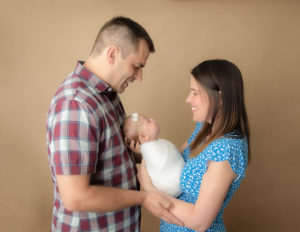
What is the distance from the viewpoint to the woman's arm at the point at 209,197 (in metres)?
1.07

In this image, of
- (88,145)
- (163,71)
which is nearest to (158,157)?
(88,145)

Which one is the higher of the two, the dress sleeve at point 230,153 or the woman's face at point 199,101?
the woman's face at point 199,101

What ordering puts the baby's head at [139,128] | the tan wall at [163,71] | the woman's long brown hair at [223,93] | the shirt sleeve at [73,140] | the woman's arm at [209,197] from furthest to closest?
the tan wall at [163,71] < the baby's head at [139,128] < the woman's long brown hair at [223,93] < the woman's arm at [209,197] < the shirt sleeve at [73,140]

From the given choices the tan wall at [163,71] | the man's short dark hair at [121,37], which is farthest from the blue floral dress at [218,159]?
the tan wall at [163,71]

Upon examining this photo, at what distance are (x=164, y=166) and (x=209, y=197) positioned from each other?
28 cm

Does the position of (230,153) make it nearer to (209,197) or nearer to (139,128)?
(209,197)

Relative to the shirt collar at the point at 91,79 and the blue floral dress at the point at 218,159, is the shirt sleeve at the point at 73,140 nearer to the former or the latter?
the shirt collar at the point at 91,79

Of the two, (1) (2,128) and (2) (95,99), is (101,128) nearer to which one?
(2) (95,99)

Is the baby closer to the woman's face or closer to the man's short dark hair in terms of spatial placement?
the woman's face

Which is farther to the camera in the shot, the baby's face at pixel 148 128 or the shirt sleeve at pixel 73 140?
the baby's face at pixel 148 128

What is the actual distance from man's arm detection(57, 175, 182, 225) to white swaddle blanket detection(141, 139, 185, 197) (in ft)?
0.34

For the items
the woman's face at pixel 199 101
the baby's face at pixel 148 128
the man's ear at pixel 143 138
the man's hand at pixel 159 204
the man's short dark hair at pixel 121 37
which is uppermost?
the man's short dark hair at pixel 121 37

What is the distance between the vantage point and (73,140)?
946 mm

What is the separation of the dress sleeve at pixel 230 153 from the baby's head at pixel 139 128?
0.36 metres
